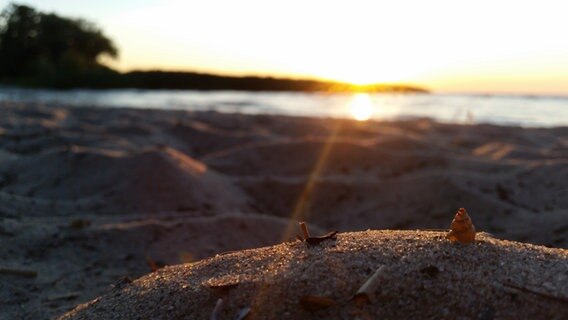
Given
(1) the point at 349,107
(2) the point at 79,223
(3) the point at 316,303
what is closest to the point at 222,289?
(3) the point at 316,303

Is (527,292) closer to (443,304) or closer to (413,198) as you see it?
(443,304)

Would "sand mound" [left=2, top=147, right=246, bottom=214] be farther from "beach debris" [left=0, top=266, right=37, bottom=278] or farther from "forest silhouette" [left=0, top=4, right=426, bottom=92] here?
"forest silhouette" [left=0, top=4, right=426, bottom=92]

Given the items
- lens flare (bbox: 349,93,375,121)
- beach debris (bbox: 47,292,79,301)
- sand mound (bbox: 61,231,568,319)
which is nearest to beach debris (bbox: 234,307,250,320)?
sand mound (bbox: 61,231,568,319)

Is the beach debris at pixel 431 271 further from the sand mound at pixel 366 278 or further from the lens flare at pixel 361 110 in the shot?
the lens flare at pixel 361 110

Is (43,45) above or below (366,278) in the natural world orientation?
above

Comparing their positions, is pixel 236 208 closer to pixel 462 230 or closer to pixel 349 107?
pixel 462 230

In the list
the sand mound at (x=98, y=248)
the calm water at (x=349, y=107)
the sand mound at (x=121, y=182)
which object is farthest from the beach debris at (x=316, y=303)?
the calm water at (x=349, y=107)
